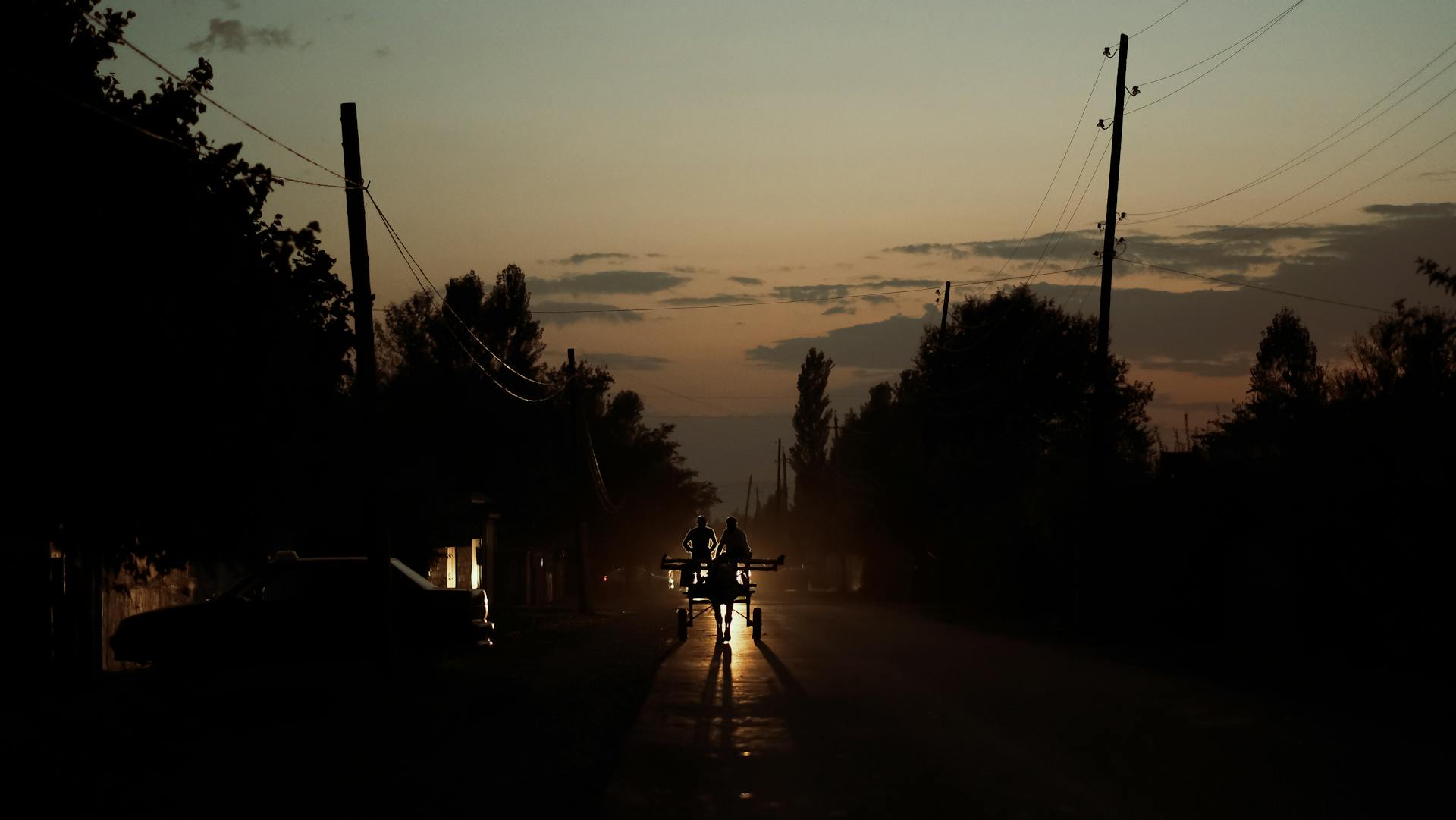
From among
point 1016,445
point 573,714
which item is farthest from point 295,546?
point 1016,445

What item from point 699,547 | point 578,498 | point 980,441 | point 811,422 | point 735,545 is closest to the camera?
point 735,545

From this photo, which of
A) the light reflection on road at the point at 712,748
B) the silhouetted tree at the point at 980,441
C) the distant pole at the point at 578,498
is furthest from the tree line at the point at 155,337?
the silhouetted tree at the point at 980,441

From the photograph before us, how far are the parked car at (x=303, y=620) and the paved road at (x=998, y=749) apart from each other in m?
3.67

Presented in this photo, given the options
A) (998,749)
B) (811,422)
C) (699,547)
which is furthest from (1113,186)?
(811,422)

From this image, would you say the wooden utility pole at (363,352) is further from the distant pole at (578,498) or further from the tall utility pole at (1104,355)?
the distant pole at (578,498)

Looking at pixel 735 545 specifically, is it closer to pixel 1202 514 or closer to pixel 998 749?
pixel 1202 514

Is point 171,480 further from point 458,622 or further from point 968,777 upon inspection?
point 968,777

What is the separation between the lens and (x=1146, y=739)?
500 inches

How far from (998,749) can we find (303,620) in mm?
12272

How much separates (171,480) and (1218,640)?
19.4 meters

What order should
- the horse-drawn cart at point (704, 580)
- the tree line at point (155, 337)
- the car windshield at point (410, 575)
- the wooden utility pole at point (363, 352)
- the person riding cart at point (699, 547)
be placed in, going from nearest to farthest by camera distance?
1. the tree line at point (155, 337)
2. the wooden utility pole at point (363, 352)
3. the car windshield at point (410, 575)
4. the horse-drawn cart at point (704, 580)
5. the person riding cart at point (699, 547)

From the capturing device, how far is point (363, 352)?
20.5 m

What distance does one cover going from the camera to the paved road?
31.8 feet

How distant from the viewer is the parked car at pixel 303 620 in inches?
792
